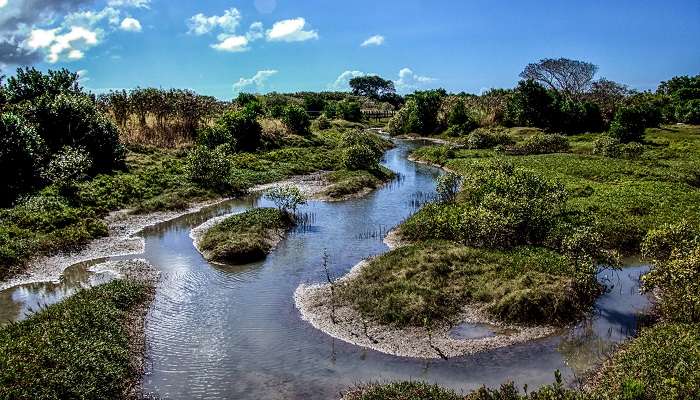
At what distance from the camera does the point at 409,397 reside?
16.6 metres

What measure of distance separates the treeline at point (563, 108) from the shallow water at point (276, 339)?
56.9 metres

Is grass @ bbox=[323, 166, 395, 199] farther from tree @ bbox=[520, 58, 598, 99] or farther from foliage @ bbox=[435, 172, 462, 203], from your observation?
tree @ bbox=[520, 58, 598, 99]

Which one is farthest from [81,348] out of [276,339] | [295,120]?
[295,120]

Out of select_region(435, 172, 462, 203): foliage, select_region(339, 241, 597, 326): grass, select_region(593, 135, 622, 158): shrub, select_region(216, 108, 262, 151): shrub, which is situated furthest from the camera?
select_region(216, 108, 262, 151): shrub

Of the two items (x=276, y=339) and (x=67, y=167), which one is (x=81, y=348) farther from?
(x=67, y=167)

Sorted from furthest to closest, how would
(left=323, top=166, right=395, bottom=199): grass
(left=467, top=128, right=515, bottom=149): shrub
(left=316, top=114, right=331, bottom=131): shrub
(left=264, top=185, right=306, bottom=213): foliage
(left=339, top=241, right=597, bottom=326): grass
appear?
(left=316, top=114, right=331, bottom=131): shrub → (left=467, top=128, right=515, bottom=149): shrub → (left=323, top=166, right=395, bottom=199): grass → (left=264, top=185, right=306, bottom=213): foliage → (left=339, top=241, right=597, bottom=326): grass

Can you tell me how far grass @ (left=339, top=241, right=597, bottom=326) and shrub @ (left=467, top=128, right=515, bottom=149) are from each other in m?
52.7

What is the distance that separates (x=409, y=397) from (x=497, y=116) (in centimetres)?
8962

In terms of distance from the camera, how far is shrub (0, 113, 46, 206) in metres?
39.0

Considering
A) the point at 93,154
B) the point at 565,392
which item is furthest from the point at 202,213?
the point at 565,392

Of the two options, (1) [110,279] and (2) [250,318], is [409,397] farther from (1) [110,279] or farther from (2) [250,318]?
(1) [110,279]

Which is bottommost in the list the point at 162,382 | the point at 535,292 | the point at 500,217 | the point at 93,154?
the point at 162,382

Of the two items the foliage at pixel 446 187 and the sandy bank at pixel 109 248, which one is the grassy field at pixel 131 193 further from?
the foliage at pixel 446 187

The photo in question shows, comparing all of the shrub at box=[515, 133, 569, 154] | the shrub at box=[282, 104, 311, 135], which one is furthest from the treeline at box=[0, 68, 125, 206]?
the shrub at box=[515, 133, 569, 154]
